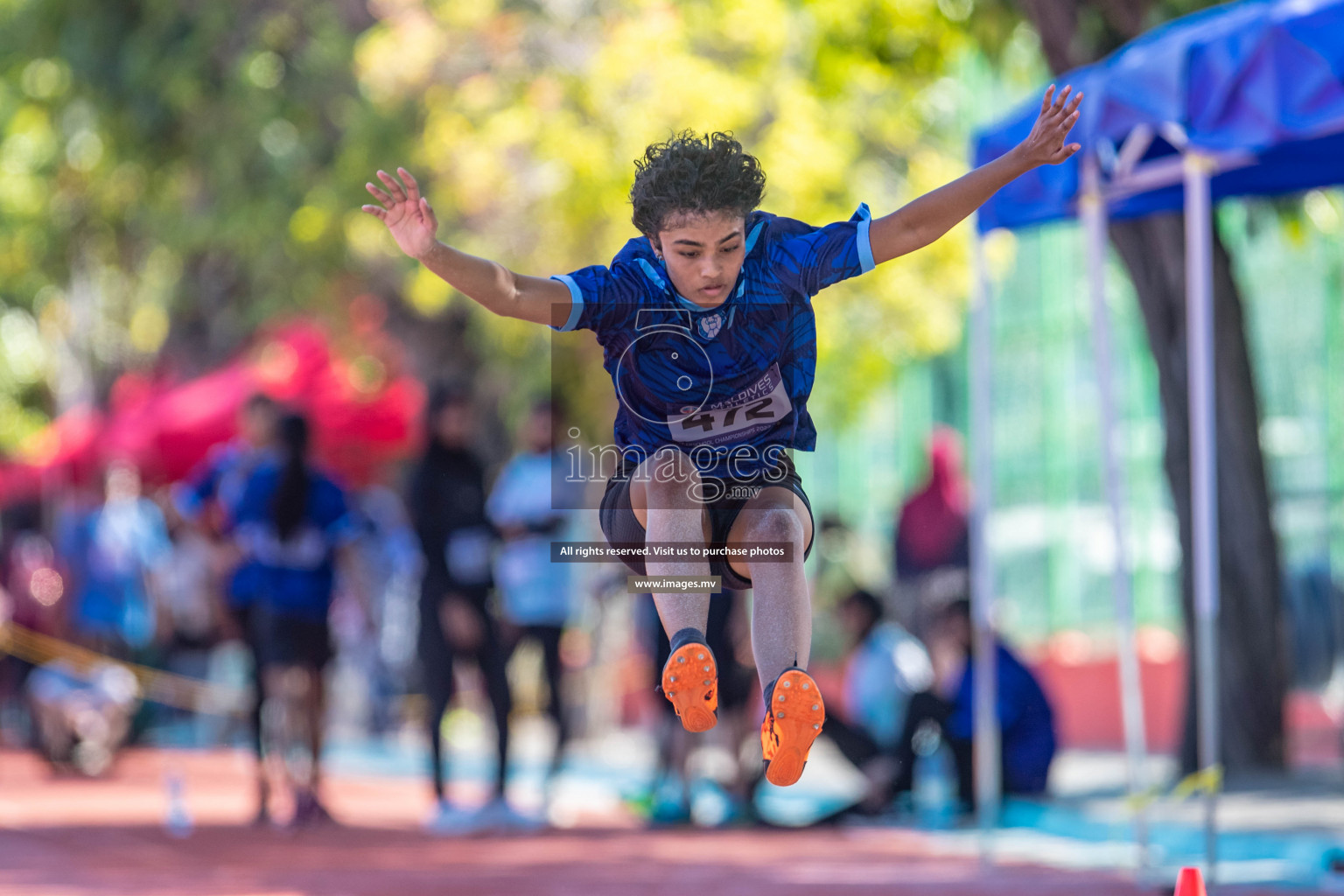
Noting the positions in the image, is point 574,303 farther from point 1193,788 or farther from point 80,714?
point 80,714

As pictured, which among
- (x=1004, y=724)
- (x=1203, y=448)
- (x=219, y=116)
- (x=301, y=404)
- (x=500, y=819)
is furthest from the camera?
(x=301, y=404)

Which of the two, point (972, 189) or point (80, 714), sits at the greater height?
point (972, 189)

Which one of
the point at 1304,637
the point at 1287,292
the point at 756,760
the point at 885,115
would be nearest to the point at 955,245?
the point at 885,115

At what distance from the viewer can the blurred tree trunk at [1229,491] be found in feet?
30.0

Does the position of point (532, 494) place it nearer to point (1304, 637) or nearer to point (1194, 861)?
point (1194, 861)

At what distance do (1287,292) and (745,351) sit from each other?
9.58 m

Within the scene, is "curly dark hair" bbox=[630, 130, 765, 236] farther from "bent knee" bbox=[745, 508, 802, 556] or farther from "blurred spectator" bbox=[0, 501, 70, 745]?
"blurred spectator" bbox=[0, 501, 70, 745]

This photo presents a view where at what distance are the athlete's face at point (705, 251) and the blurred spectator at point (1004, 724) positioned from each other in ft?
17.7

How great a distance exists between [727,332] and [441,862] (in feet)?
14.9

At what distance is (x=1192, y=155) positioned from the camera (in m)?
6.27

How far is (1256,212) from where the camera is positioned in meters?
9.86

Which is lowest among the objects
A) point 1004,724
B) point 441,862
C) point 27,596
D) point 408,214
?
point 441,862

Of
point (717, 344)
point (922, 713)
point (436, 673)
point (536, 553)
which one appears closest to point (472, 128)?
point (536, 553)

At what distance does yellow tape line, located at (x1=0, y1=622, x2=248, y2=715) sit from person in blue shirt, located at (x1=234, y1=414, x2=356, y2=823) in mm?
5145
